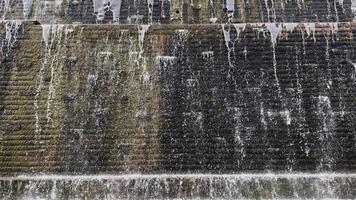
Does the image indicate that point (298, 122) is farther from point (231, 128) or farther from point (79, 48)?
point (79, 48)

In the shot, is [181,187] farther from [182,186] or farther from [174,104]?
[174,104]

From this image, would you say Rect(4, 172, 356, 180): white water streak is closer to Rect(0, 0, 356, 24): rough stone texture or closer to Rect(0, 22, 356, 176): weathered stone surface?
Rect(0, 22, 356, 176): weathered stone surface

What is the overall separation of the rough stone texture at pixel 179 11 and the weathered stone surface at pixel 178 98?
419mm

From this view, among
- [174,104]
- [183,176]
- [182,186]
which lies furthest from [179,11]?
[182,186]

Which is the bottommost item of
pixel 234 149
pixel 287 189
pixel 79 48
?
pixel 287 189

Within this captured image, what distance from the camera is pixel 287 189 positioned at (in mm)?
10734

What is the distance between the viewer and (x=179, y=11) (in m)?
14.0

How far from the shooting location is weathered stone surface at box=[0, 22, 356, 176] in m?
11.2

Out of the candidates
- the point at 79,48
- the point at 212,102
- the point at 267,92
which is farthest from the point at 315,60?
the point at 79,48

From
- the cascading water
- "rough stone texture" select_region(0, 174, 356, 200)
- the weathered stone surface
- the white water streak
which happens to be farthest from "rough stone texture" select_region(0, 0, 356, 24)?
"rough stone texture" select_region(0, 174, 356, 200)

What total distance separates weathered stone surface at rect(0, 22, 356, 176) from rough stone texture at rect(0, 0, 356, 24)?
42 centimetres

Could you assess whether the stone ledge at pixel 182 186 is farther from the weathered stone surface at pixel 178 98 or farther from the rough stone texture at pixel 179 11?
the rough stone texture at pixel 179 11

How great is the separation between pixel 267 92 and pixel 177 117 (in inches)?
87.8

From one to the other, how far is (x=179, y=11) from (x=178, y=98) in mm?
2985
